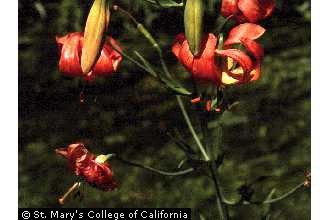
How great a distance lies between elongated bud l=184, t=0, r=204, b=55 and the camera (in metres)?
1.06

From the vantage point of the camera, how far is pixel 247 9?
115cm

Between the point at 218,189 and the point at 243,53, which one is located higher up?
the point at 243,53

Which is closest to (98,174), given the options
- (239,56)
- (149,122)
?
(239,56)

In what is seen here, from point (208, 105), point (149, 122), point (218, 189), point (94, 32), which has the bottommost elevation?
point (149, 122)

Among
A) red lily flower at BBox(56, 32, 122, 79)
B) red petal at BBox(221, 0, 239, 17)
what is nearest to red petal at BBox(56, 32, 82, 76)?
red lily flower at BBox(56, 32, 122, 79)

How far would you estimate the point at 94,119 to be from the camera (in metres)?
2.52

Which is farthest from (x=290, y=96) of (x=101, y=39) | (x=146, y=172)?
(x=101, y=39)

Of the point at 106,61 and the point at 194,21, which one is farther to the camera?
the point at 106,61

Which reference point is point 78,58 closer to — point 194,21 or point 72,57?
point 72,57

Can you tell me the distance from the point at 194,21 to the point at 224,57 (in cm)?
13

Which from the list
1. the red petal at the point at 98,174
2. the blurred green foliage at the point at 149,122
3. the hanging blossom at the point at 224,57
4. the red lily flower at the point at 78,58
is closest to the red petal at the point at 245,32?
the hanging blossom at the point at 224,57

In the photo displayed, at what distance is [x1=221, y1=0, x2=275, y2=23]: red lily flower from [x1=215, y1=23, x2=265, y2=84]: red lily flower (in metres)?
0.02

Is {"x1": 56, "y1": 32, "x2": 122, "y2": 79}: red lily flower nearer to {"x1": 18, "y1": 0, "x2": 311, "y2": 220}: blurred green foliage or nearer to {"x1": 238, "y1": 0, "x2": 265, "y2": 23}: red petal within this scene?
{"x1": 238, "y1": 0, "x2": 265, "y2": 23}: red petal

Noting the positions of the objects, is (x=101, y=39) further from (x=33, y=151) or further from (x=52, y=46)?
(x=52, y=46)
